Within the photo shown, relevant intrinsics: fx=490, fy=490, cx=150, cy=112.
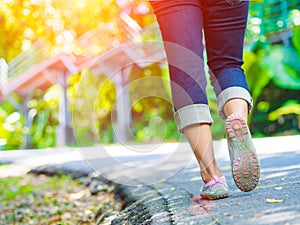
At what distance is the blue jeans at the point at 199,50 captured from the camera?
1.73 m

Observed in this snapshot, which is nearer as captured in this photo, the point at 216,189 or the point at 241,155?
the point at 241,155

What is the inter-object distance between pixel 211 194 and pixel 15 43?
1540 centimetres

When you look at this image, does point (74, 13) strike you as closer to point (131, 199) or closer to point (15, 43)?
point (131, 199)

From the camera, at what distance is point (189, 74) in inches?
68.8

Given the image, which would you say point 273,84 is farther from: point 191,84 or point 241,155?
point 241,155

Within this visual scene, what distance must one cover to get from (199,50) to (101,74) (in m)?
11.5

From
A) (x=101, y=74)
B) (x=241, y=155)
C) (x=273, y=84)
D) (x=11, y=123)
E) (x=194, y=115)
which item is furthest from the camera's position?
(x=11, y=123)

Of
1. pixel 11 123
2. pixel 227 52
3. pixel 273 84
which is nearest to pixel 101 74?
pixel 11 123

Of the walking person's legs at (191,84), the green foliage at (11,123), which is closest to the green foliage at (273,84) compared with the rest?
the walking person's legs at (191,84)

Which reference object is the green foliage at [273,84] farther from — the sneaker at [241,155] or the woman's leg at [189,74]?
the sneaker at [241,155]

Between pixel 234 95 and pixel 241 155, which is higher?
pixel 234 95

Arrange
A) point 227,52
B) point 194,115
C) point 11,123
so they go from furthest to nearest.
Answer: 1. point 11,123
2. point 227,52
3. point 194,115

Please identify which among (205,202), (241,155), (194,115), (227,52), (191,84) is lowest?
(205,202)

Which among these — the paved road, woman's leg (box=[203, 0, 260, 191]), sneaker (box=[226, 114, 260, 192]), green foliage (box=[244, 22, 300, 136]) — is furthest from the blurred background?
sneaker (box=[226, 114, 260, 192])
